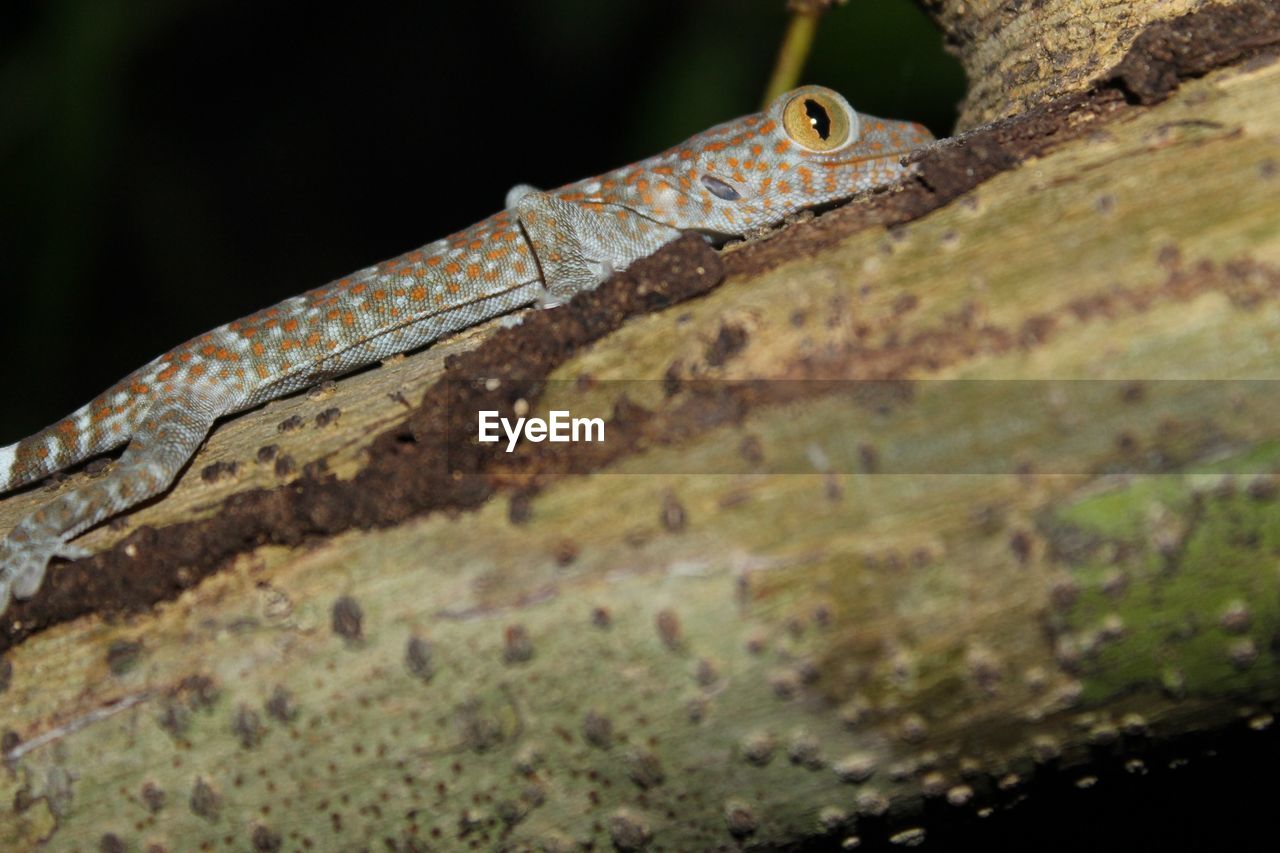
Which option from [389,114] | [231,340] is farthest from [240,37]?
[231,340]

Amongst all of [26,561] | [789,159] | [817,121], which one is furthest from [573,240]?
[26,561]

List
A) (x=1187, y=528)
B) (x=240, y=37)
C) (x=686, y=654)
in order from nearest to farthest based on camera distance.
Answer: (x=1187, y=528), (x=686, y=654), (x=240, y=37)

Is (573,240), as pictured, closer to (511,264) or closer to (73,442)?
(511,264)

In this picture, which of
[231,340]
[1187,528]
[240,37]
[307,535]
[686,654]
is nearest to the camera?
[1187,528]

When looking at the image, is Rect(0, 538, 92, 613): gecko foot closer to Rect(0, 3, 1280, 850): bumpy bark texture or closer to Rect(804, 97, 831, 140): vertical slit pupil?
Rect(0, 3, 1280, 850): bumpy bark texture

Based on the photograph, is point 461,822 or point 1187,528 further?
point 461,822

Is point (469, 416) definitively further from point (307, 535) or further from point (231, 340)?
Answer: point (231, 340)

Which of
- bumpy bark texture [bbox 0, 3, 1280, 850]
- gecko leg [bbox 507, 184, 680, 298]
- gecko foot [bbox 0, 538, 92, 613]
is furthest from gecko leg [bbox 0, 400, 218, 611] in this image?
gecko leg [bbox 507, 184, 680, 298]
